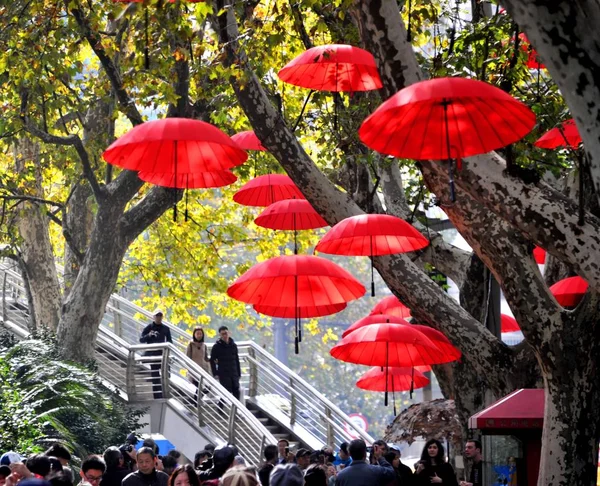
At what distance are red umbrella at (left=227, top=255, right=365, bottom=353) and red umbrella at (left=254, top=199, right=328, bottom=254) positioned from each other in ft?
3.29

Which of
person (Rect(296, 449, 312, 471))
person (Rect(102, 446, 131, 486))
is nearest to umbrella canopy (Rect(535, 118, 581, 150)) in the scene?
person (Rect(296, 449, 312, 471))

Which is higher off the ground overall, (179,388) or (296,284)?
(296,284)

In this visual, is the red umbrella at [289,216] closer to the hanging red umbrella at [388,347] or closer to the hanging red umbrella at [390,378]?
the hanging red umbrella at [388,347]

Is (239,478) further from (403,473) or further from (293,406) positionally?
(293,406)

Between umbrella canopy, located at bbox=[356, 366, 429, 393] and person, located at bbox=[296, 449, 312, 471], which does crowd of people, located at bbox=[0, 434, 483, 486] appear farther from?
umbrella canopy, located at bbox=[356, 366, 429, 393]

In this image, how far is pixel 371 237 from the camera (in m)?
12.0

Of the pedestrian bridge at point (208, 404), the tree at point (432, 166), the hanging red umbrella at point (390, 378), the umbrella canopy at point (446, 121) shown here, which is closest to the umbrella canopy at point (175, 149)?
the tree at point (432, 166)

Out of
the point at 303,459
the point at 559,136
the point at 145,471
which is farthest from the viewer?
the point at 303,459

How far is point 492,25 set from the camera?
11.9 metres

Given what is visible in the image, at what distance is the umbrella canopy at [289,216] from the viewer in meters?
13.7

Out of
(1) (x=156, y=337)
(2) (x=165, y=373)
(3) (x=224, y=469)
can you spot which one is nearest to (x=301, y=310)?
(3) (x=224, y=469)

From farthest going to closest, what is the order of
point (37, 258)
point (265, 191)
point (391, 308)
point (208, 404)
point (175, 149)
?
point (37, 258), point (208, 404), point (391, 308), point (265, 191), point (175, 149)

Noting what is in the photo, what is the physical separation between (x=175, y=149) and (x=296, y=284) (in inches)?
110

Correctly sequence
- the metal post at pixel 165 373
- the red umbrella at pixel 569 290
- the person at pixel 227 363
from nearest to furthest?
the red umbrella at pixel 569 290, the person at pixel 227 363, the metal post at pixel 165 373
